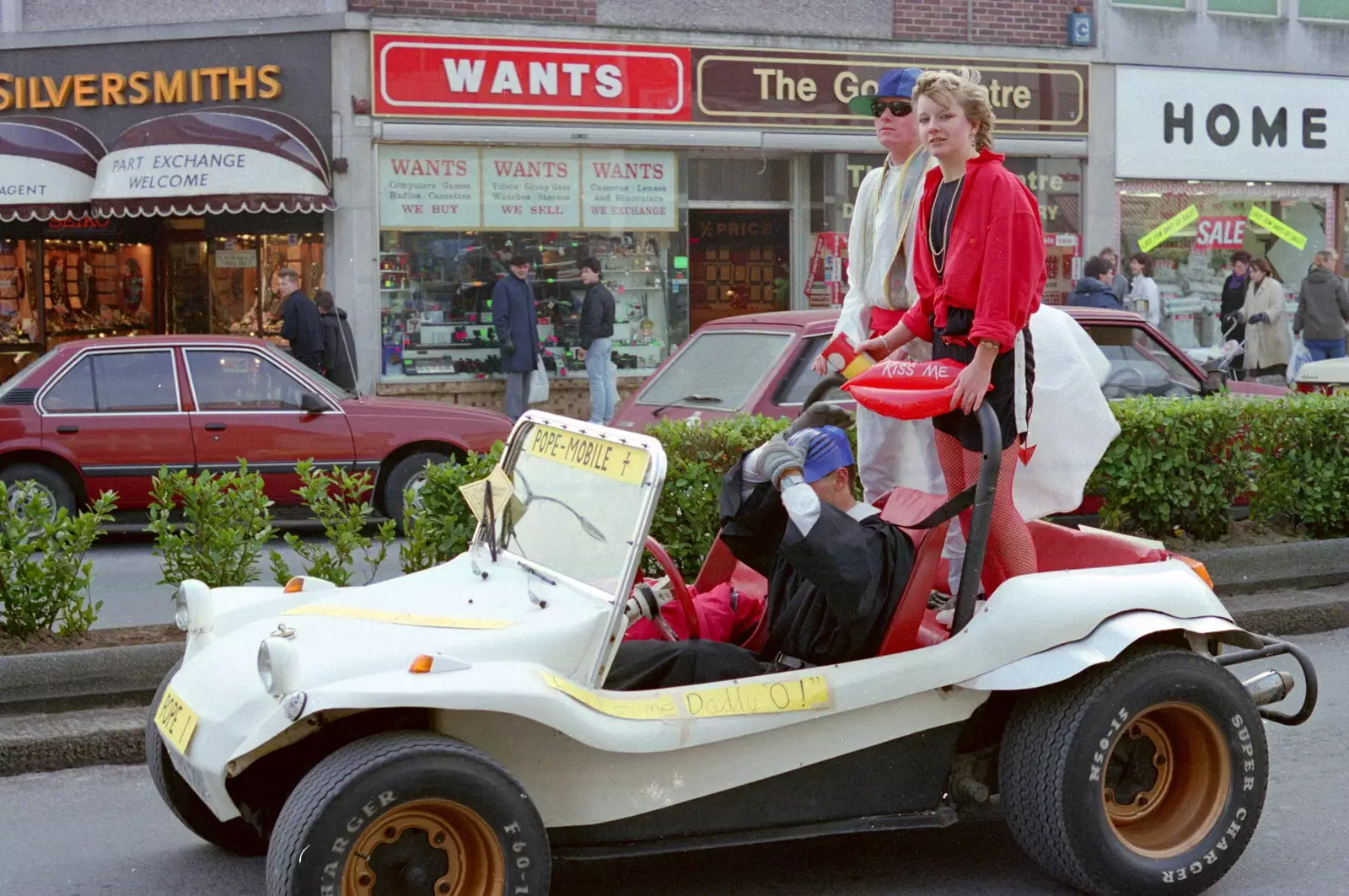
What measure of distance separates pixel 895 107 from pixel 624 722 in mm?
2563

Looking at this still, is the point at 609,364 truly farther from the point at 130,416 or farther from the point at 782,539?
the point at 782,539

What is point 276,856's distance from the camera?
3.62 metres

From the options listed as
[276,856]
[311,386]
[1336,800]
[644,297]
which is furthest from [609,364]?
[276,856]

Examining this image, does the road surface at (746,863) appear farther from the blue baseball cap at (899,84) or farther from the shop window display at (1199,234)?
the shop window display at (1199,234)

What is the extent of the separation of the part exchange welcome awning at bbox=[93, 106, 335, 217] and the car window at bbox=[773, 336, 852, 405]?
8852 mm

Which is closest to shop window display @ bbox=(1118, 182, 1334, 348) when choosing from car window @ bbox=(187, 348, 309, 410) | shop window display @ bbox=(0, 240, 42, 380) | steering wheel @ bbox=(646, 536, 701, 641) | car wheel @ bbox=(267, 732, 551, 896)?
car window @ bbox=(187, 348, 309, 410)

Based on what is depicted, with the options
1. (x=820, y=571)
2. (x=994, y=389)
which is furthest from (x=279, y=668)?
(x=994, y=389)

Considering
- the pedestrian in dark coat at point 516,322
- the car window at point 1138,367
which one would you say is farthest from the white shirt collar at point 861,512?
the pedestrian in dark coat at point 516,322

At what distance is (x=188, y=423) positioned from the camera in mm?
11250

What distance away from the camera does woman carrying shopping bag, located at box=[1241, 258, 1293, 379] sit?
1808 cm

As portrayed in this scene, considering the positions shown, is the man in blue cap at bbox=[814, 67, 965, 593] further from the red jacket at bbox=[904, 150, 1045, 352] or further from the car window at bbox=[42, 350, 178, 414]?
the car window at bbox=[42, 350, 178, 414]

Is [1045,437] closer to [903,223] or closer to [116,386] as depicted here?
[903,223]

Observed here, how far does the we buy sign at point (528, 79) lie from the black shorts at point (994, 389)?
42.9 feet

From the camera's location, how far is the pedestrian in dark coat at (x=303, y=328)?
15422 mm
